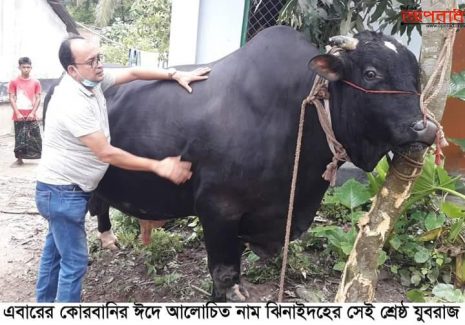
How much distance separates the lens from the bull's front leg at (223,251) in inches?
127

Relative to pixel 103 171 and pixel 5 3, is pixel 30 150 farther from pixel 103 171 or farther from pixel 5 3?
pixel 103 171

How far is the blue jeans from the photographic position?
309 cm

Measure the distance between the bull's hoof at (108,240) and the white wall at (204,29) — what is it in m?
2.65

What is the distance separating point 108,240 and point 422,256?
2397mm

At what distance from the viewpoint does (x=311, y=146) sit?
3.13 metres

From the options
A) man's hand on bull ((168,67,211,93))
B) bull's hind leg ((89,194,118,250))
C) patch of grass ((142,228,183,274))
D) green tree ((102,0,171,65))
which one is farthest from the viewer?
green tree ((102,0,171,65))

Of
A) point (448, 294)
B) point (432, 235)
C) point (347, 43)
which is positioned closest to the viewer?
point (347, 43)

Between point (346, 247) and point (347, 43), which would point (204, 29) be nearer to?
point (346, 247)

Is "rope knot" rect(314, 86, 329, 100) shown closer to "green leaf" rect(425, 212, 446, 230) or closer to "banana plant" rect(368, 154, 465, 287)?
"banana plant" rect(368, 154, 465, 287)

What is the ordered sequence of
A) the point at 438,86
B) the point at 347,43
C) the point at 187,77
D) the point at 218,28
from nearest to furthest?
the point at 438,86, the point at 347,43, the point at 187,77, the point at 218,28

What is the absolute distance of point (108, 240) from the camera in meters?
4.61

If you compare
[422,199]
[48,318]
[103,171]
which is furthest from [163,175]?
[422,199]

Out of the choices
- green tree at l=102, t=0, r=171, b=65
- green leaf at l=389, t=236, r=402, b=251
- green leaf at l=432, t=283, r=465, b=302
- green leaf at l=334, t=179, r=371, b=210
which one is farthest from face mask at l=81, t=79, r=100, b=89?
green tree at l=102, t=0, r=171, b=65

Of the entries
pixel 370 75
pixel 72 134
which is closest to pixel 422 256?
pixel 370 75
